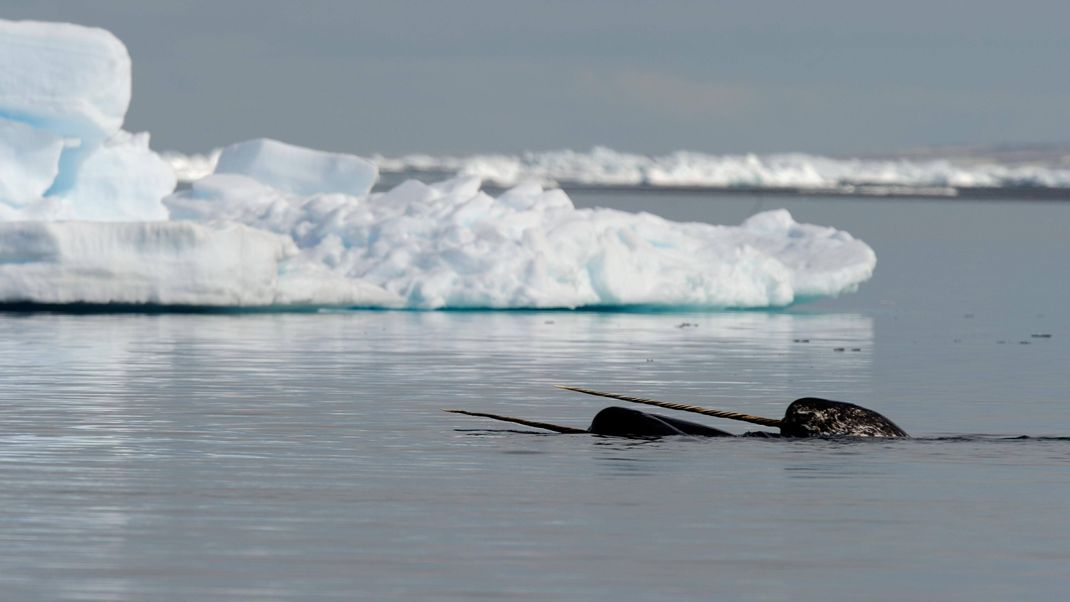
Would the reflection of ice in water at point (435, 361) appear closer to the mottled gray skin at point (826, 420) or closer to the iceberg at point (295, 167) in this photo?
the mottled gray skin at point (826, 420)

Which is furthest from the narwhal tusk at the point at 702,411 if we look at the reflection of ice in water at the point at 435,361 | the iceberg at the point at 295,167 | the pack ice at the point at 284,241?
the iceberg at the point at 295,167

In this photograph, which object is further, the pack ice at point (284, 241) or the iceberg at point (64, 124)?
the iceberg at point (64, 124)

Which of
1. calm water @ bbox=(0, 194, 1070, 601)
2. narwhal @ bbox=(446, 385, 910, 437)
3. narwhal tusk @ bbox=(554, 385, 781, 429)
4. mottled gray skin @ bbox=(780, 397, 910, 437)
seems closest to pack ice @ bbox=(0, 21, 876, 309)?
calm water @ bbox=(0, 194, 1070, 601)

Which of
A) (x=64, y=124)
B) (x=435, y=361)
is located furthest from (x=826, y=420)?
(x=64, y=124)

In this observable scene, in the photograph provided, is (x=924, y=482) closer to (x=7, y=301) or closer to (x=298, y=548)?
(x=298, y=548)

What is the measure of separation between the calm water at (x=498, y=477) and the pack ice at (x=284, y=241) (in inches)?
99.3

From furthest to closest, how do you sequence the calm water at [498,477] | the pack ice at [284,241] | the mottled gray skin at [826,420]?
the pack ice at [284,241] → the mottled gray skin at [826,420] → the calm water at [498,477]

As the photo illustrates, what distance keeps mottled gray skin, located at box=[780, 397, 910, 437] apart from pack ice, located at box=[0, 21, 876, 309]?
1659 centimetres

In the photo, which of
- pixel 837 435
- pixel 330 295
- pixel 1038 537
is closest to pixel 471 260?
pixel 330 295

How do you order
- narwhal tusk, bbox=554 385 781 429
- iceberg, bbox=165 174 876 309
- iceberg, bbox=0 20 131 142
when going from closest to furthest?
1. narwhal tusk, bbox=554 385 781 429
2. iceberg, bbox=0 20 131 142
3. iceberg, bbox=165 174 876 309

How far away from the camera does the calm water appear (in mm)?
9922

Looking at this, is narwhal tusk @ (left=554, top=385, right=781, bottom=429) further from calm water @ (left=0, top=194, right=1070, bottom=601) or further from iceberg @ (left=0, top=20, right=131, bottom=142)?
iceberg @ (left=0, top=20, right=131, bottom=142)

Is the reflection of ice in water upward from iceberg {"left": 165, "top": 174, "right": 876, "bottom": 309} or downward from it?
downward

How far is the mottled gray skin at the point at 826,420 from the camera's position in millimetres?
15719
